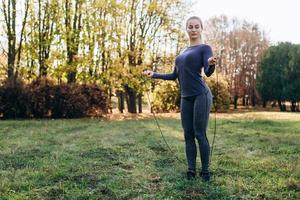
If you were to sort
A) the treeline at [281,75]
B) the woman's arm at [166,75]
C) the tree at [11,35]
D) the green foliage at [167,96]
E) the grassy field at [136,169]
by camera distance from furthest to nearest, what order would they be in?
the treeline at [281,75], the green foliage at [167,96], the tree at [11,35], the woman's arm at [166,75], the grassy field at [136,169]

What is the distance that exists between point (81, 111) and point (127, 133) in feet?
21.9

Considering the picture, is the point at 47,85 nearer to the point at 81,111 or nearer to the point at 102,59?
the point at 81,111

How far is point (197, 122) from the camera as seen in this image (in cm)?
454

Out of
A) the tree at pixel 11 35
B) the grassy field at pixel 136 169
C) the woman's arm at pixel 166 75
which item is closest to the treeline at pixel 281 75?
the tree at pixel 11 35

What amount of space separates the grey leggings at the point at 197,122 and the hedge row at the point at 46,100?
11851mm

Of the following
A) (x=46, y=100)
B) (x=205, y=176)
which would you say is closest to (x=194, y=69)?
(x=205, y=176)

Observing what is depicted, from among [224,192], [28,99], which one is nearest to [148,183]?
[224,192]

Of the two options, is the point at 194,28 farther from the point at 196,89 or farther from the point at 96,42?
the point at 96,42

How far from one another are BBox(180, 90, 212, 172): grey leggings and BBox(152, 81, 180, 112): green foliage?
61.0 feet

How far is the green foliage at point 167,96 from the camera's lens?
23438mm

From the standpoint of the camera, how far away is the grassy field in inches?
164

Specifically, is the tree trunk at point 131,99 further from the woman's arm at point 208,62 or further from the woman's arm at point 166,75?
the woman's arm at point 208,62

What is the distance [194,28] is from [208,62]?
561 mm

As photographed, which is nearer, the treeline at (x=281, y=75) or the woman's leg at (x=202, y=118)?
the woman's leg at (x=202, y=118)
